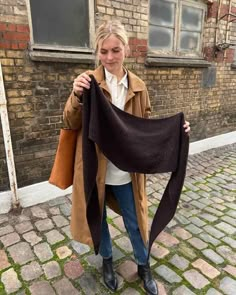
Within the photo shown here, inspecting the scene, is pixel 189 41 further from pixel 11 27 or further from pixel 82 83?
pixel 82 83

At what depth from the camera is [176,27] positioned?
488 centimetres

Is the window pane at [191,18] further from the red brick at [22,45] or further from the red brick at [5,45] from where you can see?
the red brick at [5,45]

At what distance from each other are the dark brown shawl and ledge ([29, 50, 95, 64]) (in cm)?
180

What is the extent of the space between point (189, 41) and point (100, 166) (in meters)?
4.26

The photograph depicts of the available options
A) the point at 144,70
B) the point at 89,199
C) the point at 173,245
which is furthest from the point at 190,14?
the point at 89,199

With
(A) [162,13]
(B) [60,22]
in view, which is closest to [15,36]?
(B) [60,22]

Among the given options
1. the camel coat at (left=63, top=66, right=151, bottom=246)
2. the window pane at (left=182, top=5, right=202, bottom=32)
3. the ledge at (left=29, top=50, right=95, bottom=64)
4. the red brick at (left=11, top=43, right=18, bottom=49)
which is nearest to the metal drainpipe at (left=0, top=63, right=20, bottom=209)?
the red brick at (left=11, top=43, right=18, bottom=49)

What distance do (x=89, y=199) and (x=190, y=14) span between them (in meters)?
Answer: 4.58

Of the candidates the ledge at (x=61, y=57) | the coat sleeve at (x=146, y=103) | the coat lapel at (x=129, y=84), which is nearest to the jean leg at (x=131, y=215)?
the coat sleeve at (x=146, y=103)

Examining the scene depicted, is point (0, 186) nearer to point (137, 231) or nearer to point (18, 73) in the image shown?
point (18, 73)

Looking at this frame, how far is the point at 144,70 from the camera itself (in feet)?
14.2

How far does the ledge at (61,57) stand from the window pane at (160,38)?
1460mm

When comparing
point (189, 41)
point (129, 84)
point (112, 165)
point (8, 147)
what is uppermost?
point (189, 41)

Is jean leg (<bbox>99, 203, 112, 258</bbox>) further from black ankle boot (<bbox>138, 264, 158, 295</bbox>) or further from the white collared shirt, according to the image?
the white collared shirt
